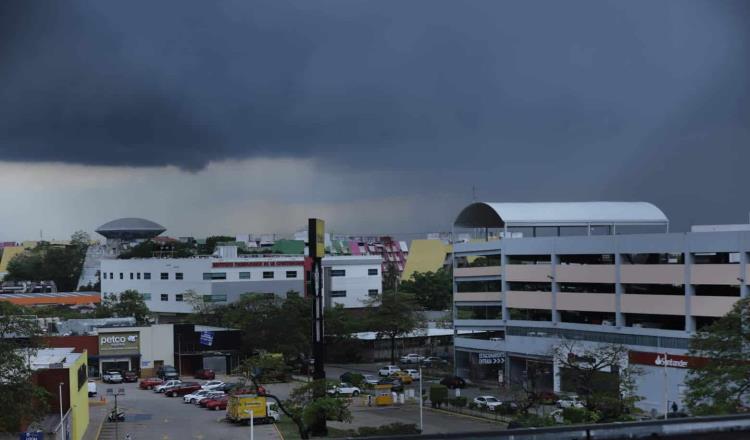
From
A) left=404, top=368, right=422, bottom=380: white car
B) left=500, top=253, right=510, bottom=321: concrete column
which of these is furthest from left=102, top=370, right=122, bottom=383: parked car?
left=500, top=253, right=510, bottom=321: concrete column

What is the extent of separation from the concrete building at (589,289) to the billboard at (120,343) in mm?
17512

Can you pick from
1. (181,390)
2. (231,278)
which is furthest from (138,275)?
(181,390)

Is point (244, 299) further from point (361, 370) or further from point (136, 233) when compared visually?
point (136, 233)

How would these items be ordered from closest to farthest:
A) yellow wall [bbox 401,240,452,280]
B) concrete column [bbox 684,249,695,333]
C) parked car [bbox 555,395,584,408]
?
parked car [bbox 555,395,584,408]
concrete column [bbox 684,249,695,333]
yellow wall [bbox 401,240,452,280]

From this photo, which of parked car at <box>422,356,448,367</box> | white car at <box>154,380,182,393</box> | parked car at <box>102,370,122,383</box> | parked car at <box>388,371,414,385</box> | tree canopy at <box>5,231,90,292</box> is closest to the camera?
white car at <box>154,380,182,393</box>

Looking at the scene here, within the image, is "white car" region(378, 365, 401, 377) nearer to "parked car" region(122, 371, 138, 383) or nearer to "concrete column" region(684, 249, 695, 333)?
"parked car" region(122, 371, 138, 383)

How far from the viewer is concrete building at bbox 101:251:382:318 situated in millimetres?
69812

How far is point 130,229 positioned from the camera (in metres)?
120

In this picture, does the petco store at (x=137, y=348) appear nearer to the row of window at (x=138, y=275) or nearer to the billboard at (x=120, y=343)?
the billboard at (x=120, y=343)

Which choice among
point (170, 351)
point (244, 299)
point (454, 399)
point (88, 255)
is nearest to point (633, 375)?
point (454, 399)

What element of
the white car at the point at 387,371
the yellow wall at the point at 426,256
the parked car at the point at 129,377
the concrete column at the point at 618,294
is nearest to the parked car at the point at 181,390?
the parked car at the point at 129,377

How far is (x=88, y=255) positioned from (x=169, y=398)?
79.5 m

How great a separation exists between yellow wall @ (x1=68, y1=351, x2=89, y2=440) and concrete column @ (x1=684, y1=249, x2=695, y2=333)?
22.5m

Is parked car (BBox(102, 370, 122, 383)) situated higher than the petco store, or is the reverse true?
the petco store
